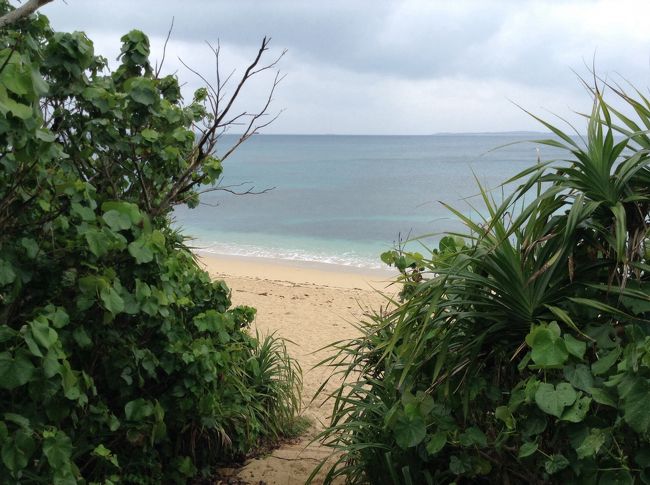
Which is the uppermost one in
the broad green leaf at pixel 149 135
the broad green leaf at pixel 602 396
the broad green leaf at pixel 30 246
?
the broad green leaf at pixel 149 135

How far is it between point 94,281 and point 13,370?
0.50 m

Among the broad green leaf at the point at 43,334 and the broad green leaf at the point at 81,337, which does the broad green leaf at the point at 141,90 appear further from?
the broad green leaf at the point at 43,334

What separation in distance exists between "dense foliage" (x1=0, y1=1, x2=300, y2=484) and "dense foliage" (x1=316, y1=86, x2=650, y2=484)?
1.15 meters

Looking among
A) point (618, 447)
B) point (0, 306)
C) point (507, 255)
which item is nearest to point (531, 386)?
point (618, 447)

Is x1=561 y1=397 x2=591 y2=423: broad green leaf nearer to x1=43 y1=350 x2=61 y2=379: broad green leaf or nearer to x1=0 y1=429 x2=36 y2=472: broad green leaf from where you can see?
x1=43 y1=350 x2=61 y2=379: broad green leaf

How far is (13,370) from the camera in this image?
2461 mm

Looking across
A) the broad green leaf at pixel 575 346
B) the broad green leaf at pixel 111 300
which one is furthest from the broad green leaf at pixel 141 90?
the broad green leaf at pixel 575 346

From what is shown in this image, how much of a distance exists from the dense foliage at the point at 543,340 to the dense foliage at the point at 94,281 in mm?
1146

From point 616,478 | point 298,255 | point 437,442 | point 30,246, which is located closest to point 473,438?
point 437,442

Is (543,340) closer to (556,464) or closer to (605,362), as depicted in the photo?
(605,362)

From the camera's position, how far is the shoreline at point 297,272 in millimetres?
15516

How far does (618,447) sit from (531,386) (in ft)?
1.20

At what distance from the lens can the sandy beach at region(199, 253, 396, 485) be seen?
441 centimetres

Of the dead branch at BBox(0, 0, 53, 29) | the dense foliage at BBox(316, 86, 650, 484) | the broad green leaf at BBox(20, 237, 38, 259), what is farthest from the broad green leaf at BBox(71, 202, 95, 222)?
the dense foliage at BBox(316, 86, 650, 484)
